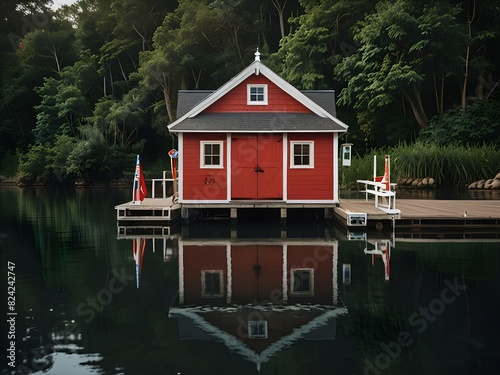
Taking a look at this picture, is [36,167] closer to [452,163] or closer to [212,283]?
[452,163]

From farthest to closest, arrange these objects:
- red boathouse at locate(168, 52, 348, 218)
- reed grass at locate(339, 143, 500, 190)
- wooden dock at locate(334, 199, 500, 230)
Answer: reed grass at locate(339, 143, 500, 190) < red boathouse at locate(168, 52, 348, 218) < wooden dock at locate(334, 199, 500, 230)

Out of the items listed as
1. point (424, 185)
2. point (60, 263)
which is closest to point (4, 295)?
point (60, 263)

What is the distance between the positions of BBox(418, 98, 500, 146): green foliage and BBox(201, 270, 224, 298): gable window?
982 inches

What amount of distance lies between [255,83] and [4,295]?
1130 cm

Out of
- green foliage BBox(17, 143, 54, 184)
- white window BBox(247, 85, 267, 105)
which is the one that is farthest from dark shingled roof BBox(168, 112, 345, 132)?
green foliage BBox(17, 143, 54, 184)

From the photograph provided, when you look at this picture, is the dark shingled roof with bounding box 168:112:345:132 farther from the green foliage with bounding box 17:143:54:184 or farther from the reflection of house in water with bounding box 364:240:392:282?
the green foliage with bounding box 17:143:54:184

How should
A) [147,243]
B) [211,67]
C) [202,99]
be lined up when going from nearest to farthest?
1. [147,243]
2. [202,99]
3. [211,67]

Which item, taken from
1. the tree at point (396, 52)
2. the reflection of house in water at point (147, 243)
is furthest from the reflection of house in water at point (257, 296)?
the tree at point (396, 52)

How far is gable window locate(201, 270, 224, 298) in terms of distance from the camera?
27.5ft

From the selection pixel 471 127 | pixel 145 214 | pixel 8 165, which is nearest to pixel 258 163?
pixel 145 214

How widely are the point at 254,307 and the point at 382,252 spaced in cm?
502

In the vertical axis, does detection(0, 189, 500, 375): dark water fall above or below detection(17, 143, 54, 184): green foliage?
below

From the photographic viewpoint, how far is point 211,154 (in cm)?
1759

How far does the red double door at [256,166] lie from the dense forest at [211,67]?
1684cm
